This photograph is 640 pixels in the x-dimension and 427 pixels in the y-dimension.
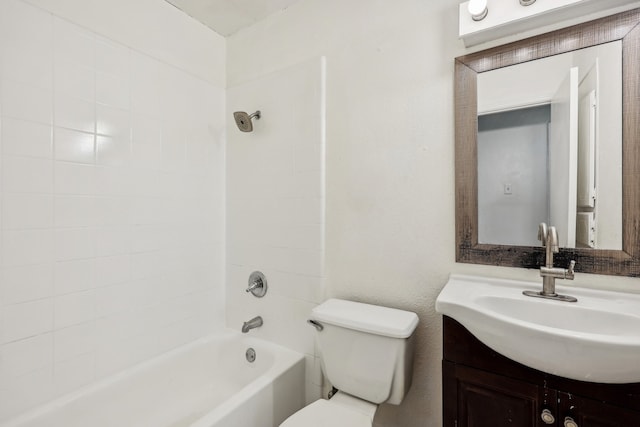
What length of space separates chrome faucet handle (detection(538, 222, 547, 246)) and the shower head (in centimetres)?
149

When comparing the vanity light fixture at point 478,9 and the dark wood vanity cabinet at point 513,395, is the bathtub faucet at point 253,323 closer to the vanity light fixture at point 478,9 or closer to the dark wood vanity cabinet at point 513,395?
the dark wood vanity cabinet at point 513,395

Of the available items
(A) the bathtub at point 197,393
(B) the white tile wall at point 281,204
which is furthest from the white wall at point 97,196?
(B) the white tile wall at point 281,204

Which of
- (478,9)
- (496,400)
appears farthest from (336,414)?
(478,9)

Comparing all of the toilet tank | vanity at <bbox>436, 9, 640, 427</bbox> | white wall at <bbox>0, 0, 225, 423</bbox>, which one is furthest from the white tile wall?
vanity at <bbox>436, 9, 640, 427</bbox>

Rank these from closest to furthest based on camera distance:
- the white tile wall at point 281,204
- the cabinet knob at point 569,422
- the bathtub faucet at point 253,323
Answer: the cabinet knob at point 569,422
the white tile wall at point 281,204
the bathtub faucet at point 253,323

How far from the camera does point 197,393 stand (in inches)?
67.5

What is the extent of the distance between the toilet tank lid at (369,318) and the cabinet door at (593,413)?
0.48 meters

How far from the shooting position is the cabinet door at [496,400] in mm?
918

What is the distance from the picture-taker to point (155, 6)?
5.31ft

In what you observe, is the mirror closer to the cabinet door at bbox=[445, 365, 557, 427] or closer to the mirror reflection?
the mirror reflection

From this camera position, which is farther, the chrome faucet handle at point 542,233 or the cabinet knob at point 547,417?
the chrome faucet handle at point 542,233

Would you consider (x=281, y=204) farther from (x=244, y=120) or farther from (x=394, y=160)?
(x=394, y=160)

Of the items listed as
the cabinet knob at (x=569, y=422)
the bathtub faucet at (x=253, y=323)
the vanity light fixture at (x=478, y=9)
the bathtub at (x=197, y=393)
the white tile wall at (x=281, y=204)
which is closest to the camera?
the cabinet knob at (x=569, y=422)

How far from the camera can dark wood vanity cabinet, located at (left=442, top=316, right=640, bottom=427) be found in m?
0.83
